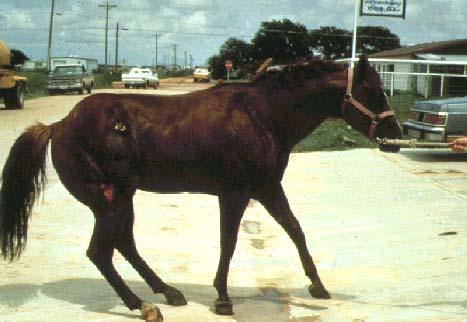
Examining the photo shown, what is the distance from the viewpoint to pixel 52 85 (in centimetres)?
4516

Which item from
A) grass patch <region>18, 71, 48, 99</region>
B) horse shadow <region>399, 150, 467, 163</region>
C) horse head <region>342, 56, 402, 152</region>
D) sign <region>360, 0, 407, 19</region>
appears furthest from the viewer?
grass patch <region>18, 71, 48, 99</region>

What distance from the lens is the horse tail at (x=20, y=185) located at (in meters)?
5.25

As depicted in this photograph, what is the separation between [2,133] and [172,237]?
1225cm

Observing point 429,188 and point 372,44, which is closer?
point 429,188

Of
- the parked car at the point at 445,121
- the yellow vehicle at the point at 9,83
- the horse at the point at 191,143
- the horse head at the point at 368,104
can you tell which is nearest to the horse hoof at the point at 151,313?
the horse at the point at 191,143

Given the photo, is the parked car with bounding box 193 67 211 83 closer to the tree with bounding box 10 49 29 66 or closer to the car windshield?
the car windshield

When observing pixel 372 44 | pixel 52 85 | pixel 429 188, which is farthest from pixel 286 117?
pixel 372 44

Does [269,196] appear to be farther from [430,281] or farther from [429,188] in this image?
[429,188]

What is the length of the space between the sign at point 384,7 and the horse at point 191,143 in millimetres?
13586

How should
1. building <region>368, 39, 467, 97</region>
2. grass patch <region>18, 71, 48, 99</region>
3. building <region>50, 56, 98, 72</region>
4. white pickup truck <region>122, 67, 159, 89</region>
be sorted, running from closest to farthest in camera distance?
1. building <region>368, 39, 467, 97</region>
2. grass patch <region>18, 71, 48, 99</region>
3. white pickup truck <region>122, 67, 159, 89</region>
4. building <region>50, 56, 98, 72</region>

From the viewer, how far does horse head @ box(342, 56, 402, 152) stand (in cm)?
516

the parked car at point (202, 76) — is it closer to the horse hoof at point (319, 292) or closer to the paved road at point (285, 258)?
the paved road at point (285, 258)

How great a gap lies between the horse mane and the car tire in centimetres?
2634

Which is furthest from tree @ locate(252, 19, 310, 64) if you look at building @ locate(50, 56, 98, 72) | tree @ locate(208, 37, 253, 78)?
building @ locate(50, 56, 98, 72)
